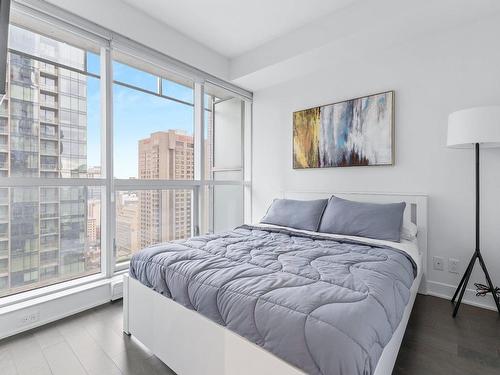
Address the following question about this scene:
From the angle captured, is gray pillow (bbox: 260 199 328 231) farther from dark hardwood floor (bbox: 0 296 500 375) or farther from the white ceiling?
the white ceiling

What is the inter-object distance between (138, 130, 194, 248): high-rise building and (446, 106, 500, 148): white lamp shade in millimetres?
2740

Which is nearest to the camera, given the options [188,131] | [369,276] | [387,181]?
[369,276]

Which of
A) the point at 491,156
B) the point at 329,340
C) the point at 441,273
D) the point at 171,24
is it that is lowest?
the point at 441,273

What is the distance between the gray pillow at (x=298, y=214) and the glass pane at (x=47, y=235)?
1766 millimetres

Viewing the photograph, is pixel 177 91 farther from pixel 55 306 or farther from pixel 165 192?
pixel 55 306

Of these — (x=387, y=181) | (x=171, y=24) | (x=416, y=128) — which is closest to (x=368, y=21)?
(x=416, y=128)

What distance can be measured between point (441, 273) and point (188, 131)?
3190 millimetres

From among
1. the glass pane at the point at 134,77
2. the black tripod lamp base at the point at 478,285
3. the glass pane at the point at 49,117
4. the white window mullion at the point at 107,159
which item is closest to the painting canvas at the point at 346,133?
the black tripod lamp base at the point at 478,285

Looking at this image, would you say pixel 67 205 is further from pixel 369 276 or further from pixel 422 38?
pixel 422 38

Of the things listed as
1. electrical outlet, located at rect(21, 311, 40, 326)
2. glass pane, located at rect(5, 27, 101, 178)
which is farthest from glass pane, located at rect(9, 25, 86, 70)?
electrical outlet, located at rect(21, 311, 40, 326)

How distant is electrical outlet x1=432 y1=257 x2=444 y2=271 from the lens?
2.58m

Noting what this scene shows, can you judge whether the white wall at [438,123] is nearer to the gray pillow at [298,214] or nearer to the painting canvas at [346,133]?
the painting canvas at [346,133]

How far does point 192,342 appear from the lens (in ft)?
4.56

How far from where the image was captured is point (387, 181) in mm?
2887
